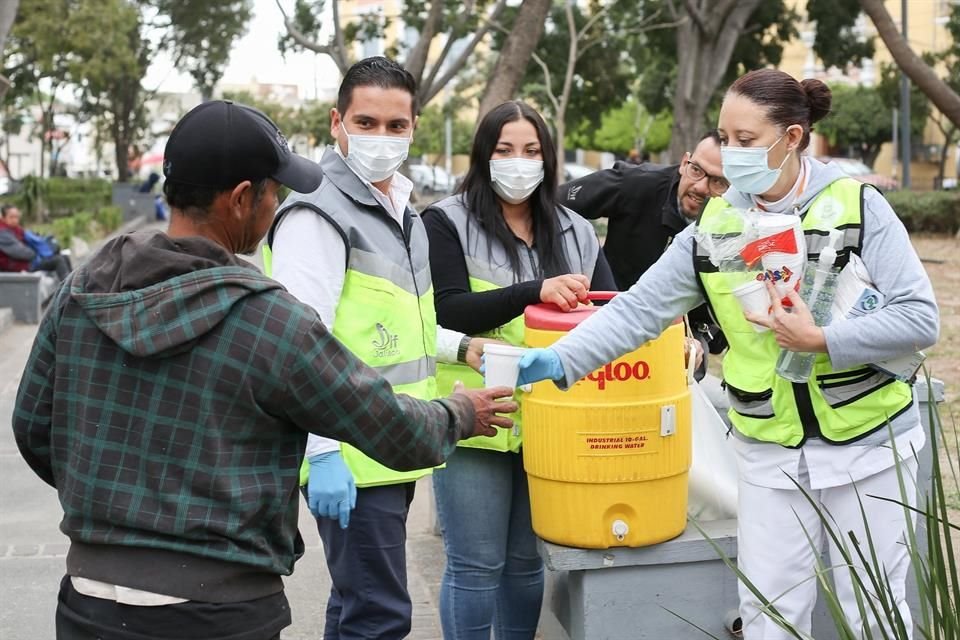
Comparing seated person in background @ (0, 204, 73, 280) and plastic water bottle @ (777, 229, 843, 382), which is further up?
plastic water bottle @ (777, 229, 843, 382)

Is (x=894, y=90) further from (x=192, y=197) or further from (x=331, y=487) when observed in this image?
(x=192, y=197)

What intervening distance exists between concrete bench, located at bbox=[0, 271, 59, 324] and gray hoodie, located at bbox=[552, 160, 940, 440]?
449 inches

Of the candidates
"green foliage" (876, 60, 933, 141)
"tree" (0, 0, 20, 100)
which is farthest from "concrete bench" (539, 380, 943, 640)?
"green foliage" (876, 60, 933, 141)

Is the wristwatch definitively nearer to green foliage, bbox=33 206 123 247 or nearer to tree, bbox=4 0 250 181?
green foliage, bbox=33 206 123 247

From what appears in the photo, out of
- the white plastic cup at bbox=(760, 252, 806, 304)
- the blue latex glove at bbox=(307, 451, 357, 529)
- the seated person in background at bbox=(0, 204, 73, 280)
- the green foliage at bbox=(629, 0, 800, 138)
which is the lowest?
the seated person in background at bbox=(0, 204, 73, 280)

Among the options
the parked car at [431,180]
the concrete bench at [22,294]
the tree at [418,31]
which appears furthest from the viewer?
the parked car at [431,180]

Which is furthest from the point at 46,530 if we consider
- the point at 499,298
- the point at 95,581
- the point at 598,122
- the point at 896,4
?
the point at 896,4

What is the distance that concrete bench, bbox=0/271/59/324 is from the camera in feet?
44.7

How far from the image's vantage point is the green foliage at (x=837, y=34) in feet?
70.6

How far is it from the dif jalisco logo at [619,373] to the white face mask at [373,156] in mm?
794

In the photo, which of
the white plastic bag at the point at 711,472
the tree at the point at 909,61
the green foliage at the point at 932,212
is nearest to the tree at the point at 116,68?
the green foliage at the point at 932,212

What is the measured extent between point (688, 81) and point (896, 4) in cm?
3851

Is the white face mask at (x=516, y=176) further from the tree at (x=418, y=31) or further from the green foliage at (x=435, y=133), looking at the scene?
the green foliage at (x=435, y=133)

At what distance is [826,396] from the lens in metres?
3.07
